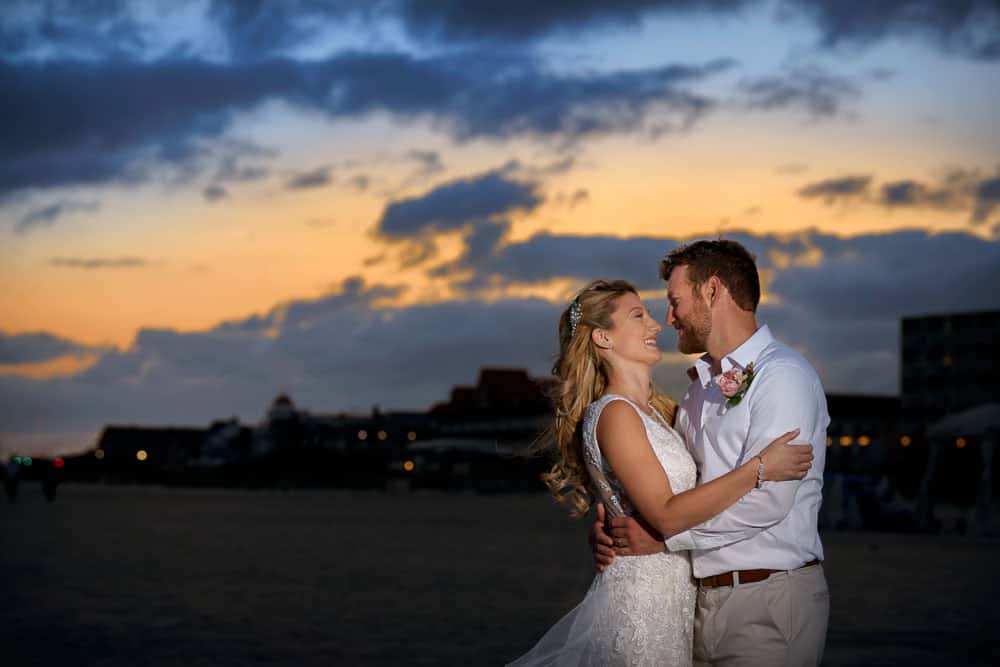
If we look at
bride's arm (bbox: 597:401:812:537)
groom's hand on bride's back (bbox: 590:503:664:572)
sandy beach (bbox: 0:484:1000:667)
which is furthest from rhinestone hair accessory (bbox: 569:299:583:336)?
sandy beach (bbox: 0:484:1000:667)

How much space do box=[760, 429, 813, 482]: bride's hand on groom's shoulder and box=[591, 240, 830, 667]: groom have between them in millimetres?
31

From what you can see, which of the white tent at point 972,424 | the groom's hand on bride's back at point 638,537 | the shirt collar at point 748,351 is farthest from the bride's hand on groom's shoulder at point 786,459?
the white tent at point 972,424

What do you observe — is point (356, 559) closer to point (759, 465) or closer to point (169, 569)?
point (169, 569)

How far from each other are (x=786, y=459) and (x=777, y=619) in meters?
0.54

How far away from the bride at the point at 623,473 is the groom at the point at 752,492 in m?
0.13

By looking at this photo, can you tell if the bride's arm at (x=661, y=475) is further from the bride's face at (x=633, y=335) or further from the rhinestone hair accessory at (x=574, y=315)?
the rhinestone hair accessory at (x=574, y=315)

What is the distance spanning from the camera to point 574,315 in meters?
5.43

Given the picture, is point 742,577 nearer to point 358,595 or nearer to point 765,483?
point 765,483

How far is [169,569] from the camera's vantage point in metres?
19.1

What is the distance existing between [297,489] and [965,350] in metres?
48.4

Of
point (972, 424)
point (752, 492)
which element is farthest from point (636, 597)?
point (972, 424)

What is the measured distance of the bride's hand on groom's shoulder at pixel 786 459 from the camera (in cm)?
442

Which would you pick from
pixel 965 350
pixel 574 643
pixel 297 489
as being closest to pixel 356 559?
pixel 574 643

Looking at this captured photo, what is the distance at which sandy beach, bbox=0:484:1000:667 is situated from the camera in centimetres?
1144
